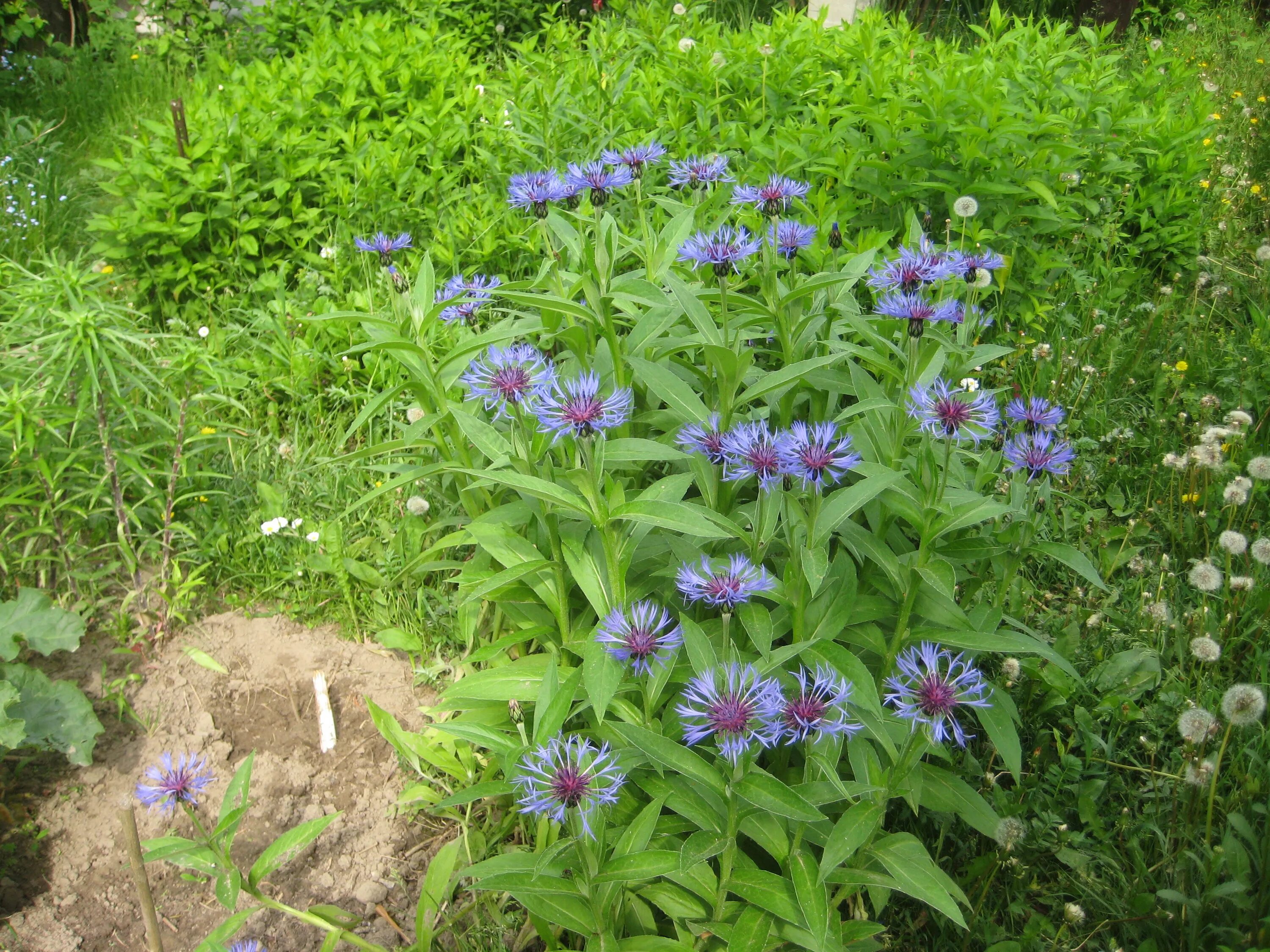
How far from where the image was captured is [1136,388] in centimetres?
327


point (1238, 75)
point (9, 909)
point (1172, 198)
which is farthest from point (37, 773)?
point (1238, 75)

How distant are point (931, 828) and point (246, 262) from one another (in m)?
3.03

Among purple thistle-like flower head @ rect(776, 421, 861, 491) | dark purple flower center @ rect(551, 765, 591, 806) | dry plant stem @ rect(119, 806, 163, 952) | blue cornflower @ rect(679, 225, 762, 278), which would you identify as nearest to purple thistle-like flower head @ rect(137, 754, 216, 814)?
dry plant stem @ rect(119, 806, 163, 952)

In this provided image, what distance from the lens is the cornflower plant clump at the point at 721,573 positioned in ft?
4.91

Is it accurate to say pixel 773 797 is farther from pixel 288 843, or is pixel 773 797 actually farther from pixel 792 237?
pixel 792 237

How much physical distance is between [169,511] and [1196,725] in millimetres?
2369

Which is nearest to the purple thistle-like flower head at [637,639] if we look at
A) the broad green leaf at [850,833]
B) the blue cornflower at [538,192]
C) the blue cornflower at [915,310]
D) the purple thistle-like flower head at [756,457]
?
the purple thistle-like flower head at [756,457]

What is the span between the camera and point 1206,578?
214cm

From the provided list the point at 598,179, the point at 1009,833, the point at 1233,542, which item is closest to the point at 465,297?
the point at 598,179

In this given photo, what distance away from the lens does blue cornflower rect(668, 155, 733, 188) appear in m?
2.31

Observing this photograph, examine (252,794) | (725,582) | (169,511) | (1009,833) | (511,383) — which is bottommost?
(252,794)

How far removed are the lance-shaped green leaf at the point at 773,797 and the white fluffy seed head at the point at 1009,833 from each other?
0.56 metres

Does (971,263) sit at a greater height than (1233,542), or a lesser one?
greater

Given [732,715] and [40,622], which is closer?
[732,715]
